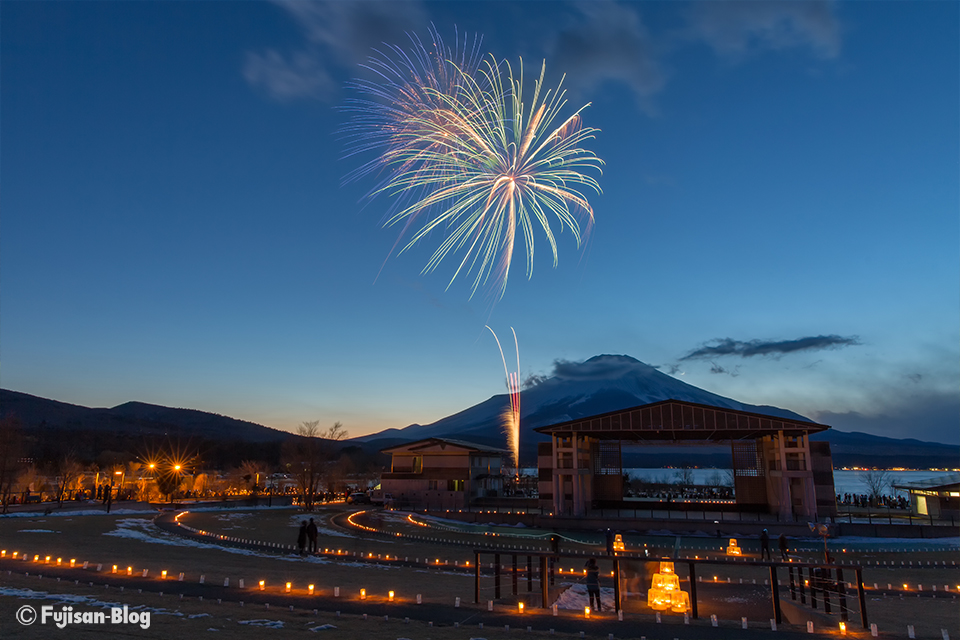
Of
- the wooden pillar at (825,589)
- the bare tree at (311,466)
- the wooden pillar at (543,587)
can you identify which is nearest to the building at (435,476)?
the bare tree at (311,466)

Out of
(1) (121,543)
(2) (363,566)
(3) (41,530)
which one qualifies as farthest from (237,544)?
(3) (41,530)

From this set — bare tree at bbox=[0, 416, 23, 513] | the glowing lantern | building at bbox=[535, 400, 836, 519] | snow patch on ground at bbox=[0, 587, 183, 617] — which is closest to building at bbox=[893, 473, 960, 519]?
building at bbox=[535, 400, 836, 519]

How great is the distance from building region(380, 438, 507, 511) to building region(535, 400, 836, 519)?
13.5 metres

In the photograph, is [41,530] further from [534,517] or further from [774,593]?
[774,593]

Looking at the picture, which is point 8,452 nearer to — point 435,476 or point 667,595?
point 435,476

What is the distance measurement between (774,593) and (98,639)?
13.6 meters

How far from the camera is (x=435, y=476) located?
5716cm

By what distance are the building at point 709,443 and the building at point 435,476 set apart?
13.5 m

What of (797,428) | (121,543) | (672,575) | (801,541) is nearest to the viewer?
(672,575)

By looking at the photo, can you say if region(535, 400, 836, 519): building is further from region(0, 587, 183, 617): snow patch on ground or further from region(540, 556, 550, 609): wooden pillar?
region(0, 587, 183, 617): snow patch on ground

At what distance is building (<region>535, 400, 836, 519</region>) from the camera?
124 feet

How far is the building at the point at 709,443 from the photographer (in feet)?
124

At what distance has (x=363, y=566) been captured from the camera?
20.4 metres

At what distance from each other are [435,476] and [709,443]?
25495 millimetres
